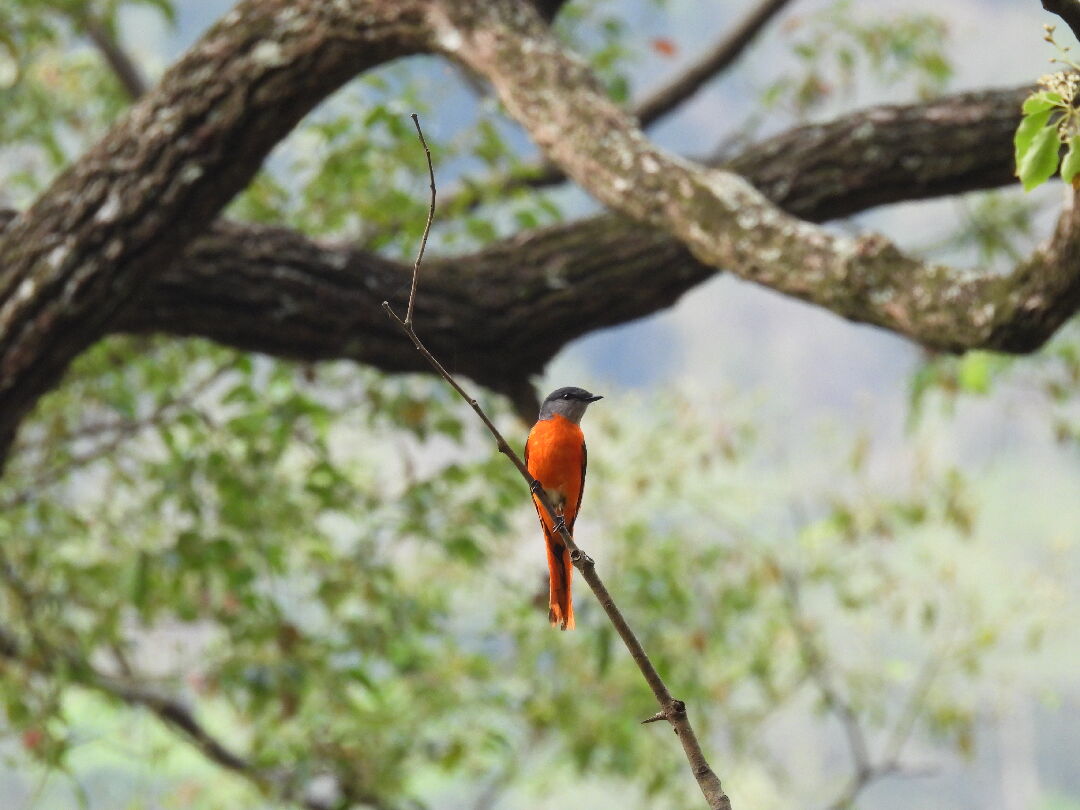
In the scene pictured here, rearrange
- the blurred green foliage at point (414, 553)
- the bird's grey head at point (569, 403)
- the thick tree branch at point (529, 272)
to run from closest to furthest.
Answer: the bird's grey head at point (569, 403), the thick tree branch at point (529, 272), the blurred green foliage at point (414, 553)

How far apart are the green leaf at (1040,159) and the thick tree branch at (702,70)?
13.4 feet

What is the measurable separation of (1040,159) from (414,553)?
567cm

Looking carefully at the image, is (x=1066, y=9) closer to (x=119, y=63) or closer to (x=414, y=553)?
(x=119, y=63)

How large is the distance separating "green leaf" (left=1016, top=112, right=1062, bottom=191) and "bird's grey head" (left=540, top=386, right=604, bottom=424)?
3.01 ft

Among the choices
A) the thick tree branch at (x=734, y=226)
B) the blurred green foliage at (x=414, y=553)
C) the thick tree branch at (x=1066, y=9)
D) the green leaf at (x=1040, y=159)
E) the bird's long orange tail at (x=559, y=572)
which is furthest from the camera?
the blurred green foliage at (x=414, y=553)

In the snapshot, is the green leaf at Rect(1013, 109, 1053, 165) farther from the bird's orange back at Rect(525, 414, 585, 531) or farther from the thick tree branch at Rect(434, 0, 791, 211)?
the thick tree branch at Rect(434, 0, 791, 211)

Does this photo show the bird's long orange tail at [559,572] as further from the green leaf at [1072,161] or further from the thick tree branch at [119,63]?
the thick tree branch at [119,63]

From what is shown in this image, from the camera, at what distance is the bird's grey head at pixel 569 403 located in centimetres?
219

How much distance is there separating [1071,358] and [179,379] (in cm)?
332

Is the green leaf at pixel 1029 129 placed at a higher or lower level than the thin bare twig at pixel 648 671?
higher

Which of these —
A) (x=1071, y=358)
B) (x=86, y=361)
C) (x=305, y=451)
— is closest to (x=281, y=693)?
(x=305, y=451)

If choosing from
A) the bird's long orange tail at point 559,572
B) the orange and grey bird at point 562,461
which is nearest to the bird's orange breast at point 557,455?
the orange and grey bird at point 562,461

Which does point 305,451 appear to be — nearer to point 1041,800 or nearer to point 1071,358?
point 1071,358

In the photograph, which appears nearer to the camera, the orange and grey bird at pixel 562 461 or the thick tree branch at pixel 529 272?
the orange and grey bird at pixel 562 461
